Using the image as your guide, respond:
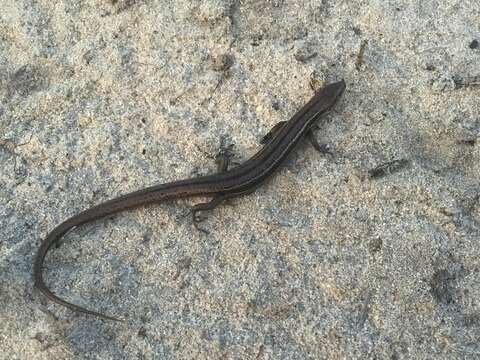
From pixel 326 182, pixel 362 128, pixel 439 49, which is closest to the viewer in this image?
pixel 326 182

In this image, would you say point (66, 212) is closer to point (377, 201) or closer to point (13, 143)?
point (13, 143)

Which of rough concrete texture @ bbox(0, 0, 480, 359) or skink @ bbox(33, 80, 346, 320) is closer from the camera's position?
rough concrete texture @ bbox(0, 0, 480, 359)

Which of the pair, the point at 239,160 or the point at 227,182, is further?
the point at 239,160

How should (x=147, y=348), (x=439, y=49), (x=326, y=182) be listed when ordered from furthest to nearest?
(x=439, y=49)
(x=326, y=182)
(x=147, y=348)

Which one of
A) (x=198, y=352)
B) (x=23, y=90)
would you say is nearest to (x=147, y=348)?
(x=198, y=352)
